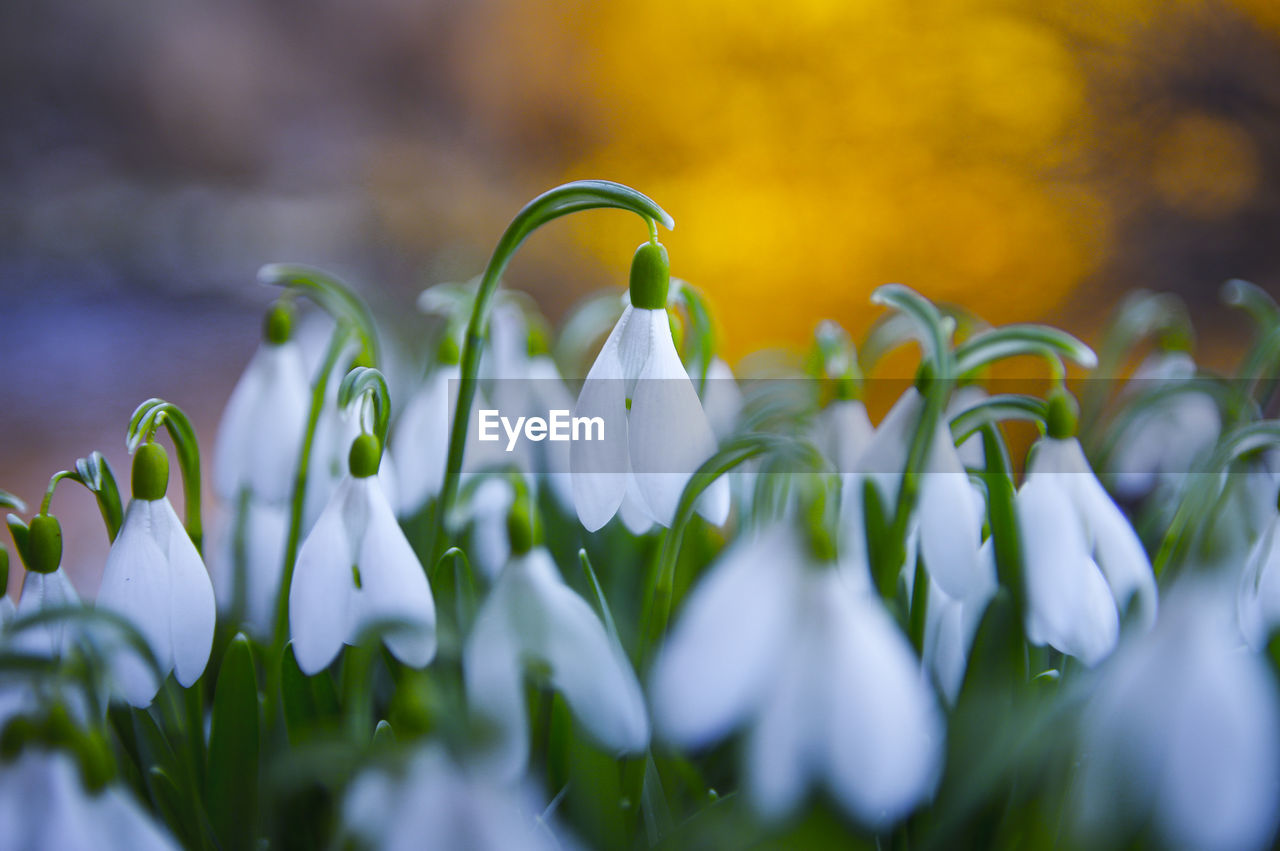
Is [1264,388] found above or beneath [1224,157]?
beneath

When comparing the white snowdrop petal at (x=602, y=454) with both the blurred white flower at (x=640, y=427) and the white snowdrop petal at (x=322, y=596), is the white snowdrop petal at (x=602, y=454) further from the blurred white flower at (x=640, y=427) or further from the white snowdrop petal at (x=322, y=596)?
the white snowdrop petal at (x=322, y=596)

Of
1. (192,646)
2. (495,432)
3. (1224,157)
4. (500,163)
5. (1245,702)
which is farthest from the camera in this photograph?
(500,163)

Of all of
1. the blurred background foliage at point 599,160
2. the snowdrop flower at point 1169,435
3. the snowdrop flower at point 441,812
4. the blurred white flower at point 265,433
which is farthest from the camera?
the blurred background foliage at point 599,160

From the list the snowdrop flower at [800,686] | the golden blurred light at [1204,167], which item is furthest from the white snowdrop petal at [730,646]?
the golden blurred light at [1204,167]

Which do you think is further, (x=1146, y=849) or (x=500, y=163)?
(x=500, y=163)

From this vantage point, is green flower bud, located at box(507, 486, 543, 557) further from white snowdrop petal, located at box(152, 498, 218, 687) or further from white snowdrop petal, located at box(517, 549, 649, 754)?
white snowdrop petal, located at box(152, 498, 218, 687)

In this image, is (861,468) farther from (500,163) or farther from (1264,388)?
(500,163)

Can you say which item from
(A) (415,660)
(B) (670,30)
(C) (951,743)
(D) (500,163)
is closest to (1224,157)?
(B) (670,30)
